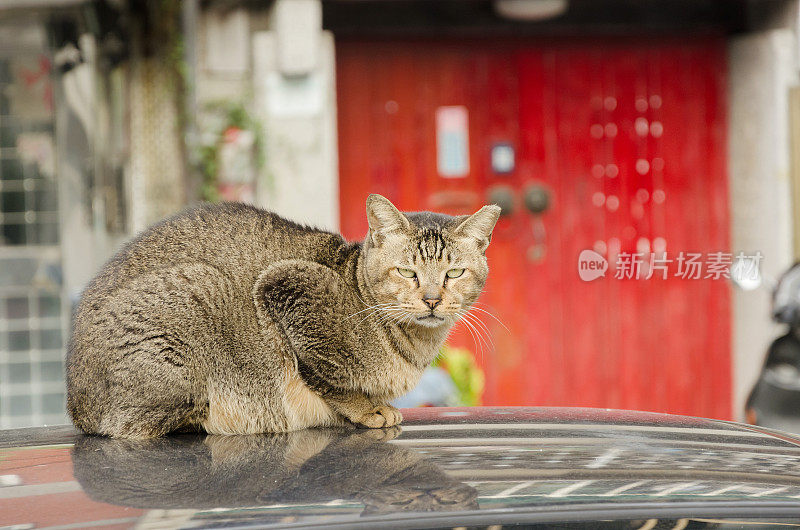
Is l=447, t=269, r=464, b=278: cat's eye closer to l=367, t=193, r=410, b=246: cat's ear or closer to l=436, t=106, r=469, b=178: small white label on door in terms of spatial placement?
l=367, t=193, r=410, b=246: cat's ear

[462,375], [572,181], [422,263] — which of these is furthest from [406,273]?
[572,181]

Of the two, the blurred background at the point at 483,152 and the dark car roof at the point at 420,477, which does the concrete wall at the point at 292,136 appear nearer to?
the blurred background at the point at 483,152

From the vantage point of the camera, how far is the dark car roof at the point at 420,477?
3.61 feet

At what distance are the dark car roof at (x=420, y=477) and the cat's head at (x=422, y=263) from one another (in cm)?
44

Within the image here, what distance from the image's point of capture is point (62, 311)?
16.7ft

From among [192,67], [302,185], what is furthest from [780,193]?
[192,67]

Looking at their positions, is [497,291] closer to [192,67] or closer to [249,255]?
[192,67]

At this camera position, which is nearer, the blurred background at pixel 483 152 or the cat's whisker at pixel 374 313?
the cat's whisker at pixel 374 313

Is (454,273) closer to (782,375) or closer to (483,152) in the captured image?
(782,375)

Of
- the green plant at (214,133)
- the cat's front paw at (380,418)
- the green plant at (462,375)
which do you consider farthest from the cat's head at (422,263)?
the green plant at (214,133)

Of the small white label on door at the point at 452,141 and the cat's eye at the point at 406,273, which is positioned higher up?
Result: the small white label on door at the point at 452,141

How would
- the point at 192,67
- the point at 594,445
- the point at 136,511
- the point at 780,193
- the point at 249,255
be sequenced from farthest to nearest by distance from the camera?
the point at 780,193 → the point at 192,67 → the point at 249,255 → the point at 594,445 → the point at 136,511

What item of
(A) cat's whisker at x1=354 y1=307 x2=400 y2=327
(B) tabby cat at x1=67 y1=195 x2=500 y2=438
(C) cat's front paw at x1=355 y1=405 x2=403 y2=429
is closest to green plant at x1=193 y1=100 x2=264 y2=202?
(B) tabby cat at x1=67 y1=195 x2=500 y2=438

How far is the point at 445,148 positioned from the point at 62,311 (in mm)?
2323
